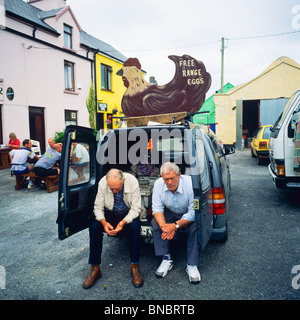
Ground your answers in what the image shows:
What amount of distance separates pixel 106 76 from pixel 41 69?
6.99m

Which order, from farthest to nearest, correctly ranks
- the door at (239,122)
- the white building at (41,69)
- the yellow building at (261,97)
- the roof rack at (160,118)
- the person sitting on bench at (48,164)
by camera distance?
the door at (239,122) < the yellow building at (261,97) < the white building at (41,69) < the person sitting on bench at (48,164) < the roof rack at (160,118)

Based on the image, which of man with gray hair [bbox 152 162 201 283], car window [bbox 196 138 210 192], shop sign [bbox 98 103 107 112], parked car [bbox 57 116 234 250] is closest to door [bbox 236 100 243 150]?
shop sign [bbox 98 103 107 112]

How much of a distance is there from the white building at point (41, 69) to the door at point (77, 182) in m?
10.4

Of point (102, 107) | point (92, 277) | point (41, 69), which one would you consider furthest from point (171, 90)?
point (102, 107)

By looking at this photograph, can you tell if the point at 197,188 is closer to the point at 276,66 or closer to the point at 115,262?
the point at 115,262

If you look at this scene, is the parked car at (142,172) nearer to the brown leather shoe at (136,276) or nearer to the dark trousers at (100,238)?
the dark trousers at (100,238)

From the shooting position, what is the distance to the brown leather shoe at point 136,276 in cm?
294

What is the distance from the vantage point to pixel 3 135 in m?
12.1

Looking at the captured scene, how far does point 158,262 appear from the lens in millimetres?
3492

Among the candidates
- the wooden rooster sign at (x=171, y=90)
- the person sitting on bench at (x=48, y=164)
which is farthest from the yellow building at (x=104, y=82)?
the person sitting on bench at (x=48, y=164)

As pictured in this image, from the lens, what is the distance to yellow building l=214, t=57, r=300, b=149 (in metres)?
17.3

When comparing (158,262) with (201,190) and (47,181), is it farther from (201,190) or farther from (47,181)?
(47,181)

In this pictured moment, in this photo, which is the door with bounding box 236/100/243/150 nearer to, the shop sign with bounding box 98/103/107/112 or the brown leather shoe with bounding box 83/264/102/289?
the shop sign with bounding box 98/103/107/112
